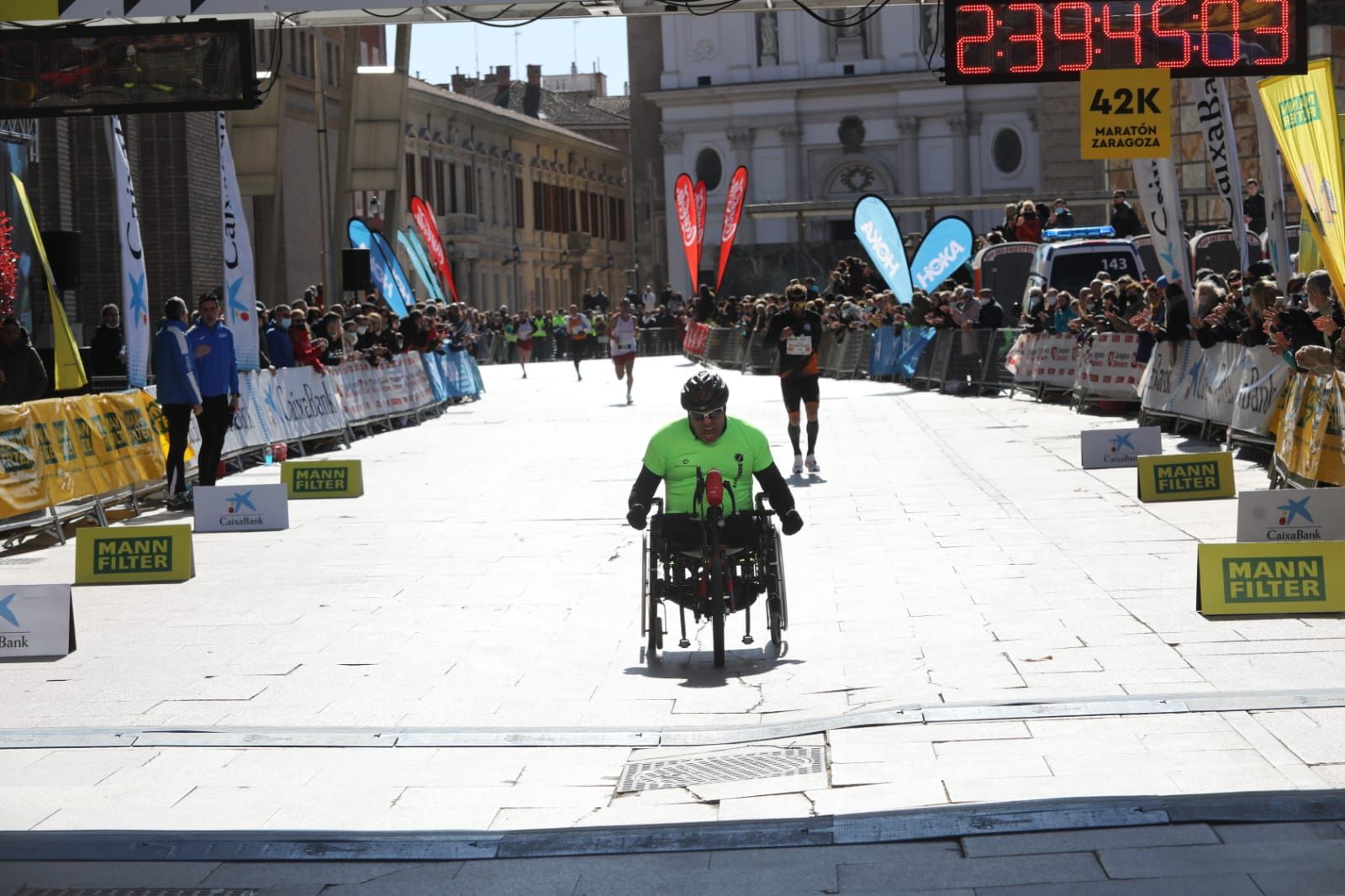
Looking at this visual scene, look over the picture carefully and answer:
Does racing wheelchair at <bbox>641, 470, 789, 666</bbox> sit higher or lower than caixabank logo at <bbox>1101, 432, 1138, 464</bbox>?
higher

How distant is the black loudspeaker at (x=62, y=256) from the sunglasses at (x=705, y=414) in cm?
1615

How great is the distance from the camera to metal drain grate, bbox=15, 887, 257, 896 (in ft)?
19.2

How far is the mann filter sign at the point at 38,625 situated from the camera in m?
9.95

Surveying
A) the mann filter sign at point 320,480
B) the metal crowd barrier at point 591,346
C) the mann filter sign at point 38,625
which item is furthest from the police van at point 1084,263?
the metal crowd barrier at point 591,346

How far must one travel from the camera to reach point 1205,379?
19.4 meters

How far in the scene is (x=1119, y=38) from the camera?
11188 millimetres

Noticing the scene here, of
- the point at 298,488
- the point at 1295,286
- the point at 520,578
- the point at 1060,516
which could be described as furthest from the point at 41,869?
the point at 1295,286

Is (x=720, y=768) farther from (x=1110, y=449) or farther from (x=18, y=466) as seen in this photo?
(x=1110, y=449)

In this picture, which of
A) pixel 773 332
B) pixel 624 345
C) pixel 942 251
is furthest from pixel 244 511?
pixel 942 251

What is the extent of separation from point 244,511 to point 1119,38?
7.52m

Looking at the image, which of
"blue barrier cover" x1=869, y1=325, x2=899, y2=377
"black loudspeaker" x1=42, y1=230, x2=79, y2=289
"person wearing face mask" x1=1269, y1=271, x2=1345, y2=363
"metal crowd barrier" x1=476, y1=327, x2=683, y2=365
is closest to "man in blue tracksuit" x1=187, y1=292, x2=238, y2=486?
"black loudspeaker" x1=42, y1=230, x2=79, y2=289

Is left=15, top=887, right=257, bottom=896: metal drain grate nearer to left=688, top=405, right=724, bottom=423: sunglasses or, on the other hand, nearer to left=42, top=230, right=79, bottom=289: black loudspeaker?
left=688, top=405, right=724, bottom=423: sunglasses

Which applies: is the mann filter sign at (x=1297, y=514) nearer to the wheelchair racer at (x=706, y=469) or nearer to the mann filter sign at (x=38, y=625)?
the wheelchair racer at (x=706, y=469)

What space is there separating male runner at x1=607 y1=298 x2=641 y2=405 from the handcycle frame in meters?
23.5
